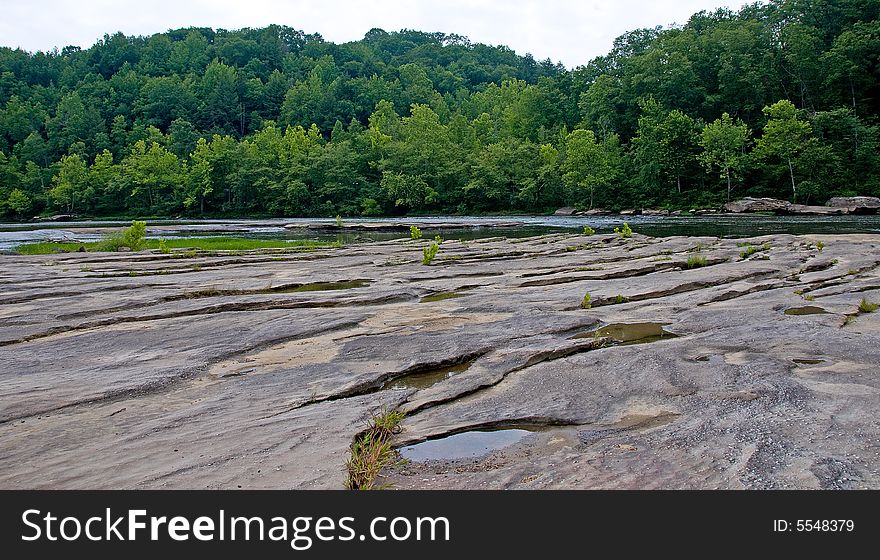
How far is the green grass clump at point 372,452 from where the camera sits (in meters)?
4.19

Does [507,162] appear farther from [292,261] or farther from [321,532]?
[321,532]

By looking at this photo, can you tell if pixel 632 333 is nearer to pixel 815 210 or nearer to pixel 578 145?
pixel 815 210

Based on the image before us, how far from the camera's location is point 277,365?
7863mm

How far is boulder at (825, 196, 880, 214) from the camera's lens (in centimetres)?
5600


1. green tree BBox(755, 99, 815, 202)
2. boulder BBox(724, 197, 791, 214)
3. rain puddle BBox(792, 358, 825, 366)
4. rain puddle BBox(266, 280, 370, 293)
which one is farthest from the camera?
green tree BBox(755, 99, 815, 202)

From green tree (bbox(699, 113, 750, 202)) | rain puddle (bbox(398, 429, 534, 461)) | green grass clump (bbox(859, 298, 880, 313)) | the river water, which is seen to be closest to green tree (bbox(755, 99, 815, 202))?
green tree (bbox(699, 113, 750, 202))

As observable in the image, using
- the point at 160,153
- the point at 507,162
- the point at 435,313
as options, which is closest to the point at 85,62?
the point at 160,153

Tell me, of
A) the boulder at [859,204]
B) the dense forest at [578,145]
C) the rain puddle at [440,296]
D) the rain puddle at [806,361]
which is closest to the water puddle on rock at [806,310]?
the rain puddle at [806,361]

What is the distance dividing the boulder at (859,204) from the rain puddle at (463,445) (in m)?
62.7

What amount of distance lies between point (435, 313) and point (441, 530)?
7.85 meters

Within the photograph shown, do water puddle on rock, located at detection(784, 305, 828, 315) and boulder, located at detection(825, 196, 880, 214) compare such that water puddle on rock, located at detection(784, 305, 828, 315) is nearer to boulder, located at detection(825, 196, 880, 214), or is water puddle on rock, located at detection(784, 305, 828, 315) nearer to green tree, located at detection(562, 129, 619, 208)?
boulder, located at detection(825, 196, 880, 214)

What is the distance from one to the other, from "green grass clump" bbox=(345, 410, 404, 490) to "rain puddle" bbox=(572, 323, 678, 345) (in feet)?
14.9

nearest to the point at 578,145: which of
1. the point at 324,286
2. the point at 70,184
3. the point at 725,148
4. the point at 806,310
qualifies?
the point at 725,148

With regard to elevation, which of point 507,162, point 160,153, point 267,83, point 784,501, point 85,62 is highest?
point 85,62
